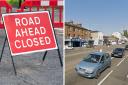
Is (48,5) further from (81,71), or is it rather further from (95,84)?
(81,71)

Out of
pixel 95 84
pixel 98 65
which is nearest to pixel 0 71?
pixel 95 84

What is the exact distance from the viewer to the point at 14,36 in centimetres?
553

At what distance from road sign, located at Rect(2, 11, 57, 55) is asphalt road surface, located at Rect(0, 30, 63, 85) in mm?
546

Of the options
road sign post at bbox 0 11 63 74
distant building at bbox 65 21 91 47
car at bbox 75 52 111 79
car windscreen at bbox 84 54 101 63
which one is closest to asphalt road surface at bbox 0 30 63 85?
road sign post at bbox 0 11 63 74

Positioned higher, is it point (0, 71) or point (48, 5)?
point (48, 5)

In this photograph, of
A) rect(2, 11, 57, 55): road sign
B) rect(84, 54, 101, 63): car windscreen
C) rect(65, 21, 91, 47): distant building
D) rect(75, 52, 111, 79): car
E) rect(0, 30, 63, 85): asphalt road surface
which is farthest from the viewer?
rect(65, 21, 91, 47): distant building

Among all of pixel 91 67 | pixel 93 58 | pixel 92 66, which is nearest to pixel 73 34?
pixel 93 58

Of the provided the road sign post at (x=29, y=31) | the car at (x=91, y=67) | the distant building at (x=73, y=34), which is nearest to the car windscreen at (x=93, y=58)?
the car at (x=91, y=67)

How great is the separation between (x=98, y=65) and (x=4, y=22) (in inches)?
293

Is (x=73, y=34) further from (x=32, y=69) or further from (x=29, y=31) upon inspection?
(x=29, y=31)

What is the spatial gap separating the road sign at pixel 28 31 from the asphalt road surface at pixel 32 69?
1.79 ft

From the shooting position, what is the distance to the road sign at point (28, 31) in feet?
17.7

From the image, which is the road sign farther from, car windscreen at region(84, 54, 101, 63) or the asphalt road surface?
car windscreen at region(84, 54, 101, 63)

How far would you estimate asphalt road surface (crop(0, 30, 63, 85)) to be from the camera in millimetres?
6094
